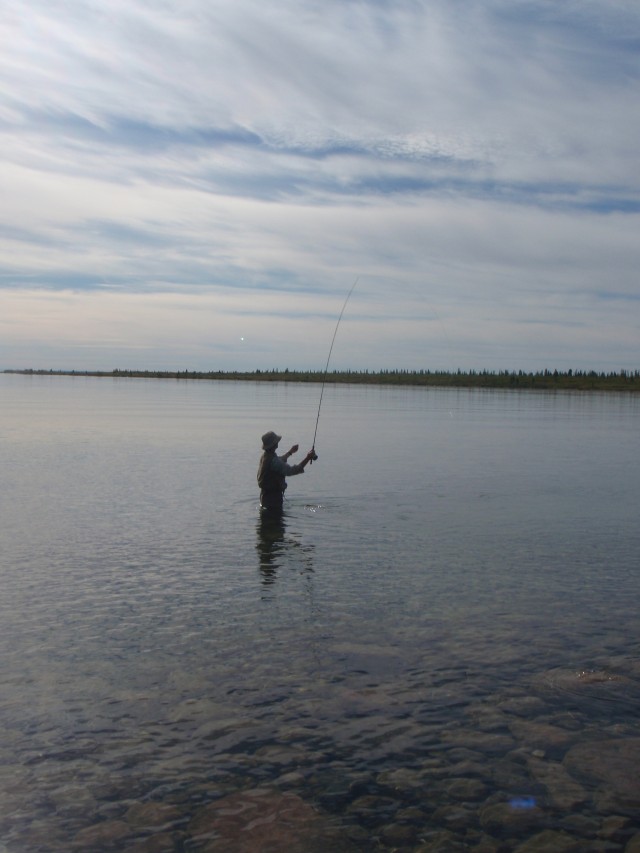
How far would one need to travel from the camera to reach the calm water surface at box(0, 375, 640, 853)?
552cm

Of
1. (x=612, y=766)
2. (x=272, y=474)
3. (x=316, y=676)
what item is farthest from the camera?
(x=272, y=474)

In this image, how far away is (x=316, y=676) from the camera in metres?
7.86

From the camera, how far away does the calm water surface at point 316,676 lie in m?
5.52

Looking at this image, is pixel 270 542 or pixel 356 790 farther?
pixel 270 542

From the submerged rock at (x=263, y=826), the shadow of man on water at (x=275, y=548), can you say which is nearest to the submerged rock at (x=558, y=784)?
the submerged rock at (x=263, y=826)

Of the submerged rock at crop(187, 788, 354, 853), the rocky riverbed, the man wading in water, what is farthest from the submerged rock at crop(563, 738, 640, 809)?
the man wading in water

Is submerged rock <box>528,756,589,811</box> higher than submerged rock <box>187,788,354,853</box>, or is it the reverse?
submerged rock <box>528,756,589,811</box>

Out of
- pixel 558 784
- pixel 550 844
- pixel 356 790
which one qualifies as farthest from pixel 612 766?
pixel 356 790

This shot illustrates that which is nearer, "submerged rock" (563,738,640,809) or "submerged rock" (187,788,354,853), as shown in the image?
"submerged rock" (187,788,354,853)

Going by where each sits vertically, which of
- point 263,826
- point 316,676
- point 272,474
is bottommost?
point 263,826

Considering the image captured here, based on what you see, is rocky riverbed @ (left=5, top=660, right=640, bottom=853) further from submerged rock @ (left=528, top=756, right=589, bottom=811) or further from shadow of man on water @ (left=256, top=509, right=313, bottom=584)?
shadow of man on water @ (left=256, top=509, right=313, bottom=584)

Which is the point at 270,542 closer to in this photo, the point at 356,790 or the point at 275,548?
the point at 275,548

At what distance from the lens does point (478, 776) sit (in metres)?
6.03

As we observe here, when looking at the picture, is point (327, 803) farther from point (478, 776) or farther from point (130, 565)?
point (130, 565)
